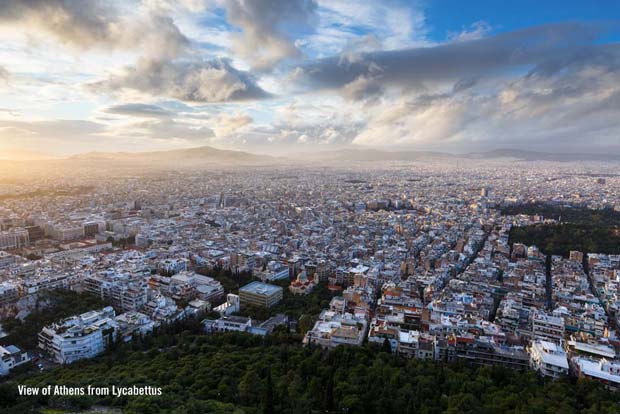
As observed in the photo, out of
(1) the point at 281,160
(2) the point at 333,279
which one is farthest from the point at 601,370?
(1) the point at 281,160

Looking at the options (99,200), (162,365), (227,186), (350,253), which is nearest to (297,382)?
(162,365)

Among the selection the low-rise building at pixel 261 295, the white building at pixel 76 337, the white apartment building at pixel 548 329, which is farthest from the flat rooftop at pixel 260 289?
the white apartment building at pixel 548 329

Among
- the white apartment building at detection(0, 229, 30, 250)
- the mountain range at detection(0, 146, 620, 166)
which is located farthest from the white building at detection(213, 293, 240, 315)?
the mountain range at detection(0, 146, 620, 166)

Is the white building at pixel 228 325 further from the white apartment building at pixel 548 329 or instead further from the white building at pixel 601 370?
the white building at pixel 601 370

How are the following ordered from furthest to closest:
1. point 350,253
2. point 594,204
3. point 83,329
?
point 594,204 → point 350,253 → point 83,329

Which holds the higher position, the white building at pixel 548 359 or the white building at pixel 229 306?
the white building at pixel 548 359

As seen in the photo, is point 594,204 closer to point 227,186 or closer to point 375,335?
point 375,335

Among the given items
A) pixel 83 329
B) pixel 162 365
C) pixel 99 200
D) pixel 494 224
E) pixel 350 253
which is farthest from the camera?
pixel 99 200
